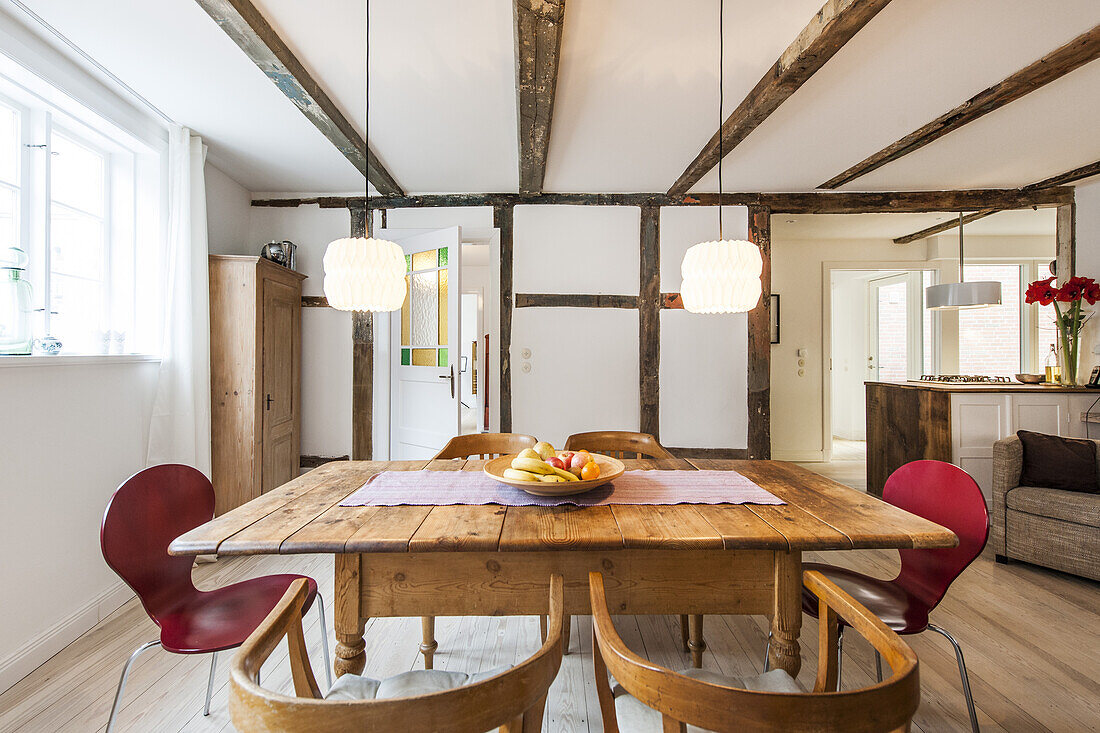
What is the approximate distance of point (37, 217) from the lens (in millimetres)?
2299

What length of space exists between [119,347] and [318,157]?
1641 millimetres

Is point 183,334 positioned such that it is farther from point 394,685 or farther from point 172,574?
point 394,685

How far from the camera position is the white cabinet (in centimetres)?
355

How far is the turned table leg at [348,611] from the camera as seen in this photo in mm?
1297

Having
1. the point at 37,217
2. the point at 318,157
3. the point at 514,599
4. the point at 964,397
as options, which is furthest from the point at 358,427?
the point at 964,397

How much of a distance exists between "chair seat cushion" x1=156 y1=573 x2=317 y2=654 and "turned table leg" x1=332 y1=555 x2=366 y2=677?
126 mm

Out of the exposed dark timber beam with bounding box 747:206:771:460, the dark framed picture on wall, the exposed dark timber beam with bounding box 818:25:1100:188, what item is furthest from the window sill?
the dark framed picture on wall

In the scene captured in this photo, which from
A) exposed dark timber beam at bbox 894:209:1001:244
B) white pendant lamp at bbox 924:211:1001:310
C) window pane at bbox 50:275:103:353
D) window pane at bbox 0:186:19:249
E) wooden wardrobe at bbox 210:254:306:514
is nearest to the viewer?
window pane at bbox 0:186:19:249

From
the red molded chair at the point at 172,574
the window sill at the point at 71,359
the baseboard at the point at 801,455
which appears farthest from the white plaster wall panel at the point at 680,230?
the window sill at the point at 71,359

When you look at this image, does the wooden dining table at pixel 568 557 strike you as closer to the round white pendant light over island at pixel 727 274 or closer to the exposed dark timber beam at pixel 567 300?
the round white pendant light over island at pixel 727 274

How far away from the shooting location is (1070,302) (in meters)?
3.74

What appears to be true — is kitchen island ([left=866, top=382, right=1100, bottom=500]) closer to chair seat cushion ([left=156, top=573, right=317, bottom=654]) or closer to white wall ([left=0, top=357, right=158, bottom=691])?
chair seat cushion ([left=156, top=573, right=317, bottom=654])

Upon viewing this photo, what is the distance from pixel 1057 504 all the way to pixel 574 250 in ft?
10.8

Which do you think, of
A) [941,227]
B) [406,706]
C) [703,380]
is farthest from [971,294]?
[406,706]
